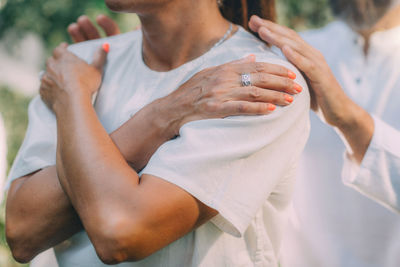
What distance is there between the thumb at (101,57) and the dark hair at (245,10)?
0.45m

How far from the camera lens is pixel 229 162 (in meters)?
1.15

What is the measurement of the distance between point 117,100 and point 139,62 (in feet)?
0.55

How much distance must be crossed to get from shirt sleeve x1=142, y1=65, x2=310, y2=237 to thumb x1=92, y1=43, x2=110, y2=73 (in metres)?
0.52

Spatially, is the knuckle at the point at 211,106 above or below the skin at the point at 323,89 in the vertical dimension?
above

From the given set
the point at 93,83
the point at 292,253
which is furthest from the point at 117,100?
the point at 292,253

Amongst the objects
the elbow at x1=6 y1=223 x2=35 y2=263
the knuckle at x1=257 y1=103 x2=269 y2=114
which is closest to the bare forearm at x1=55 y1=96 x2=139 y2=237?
the elbow at x1=6 y1=223 x2=35 y2=263

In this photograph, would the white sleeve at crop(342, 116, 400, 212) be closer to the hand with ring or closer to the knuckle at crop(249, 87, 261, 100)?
the hand with ring

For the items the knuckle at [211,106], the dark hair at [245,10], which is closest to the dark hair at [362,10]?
the dark hair at [245,10]

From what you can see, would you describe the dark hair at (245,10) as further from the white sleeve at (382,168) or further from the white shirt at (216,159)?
the white sleeve at (382,168)

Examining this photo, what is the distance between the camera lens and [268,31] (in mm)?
1385

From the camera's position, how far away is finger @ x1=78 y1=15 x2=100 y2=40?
1969 mm

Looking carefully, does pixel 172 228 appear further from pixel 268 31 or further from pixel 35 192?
pixel 268 31

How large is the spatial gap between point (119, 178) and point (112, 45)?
705 mm

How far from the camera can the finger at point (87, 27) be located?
1.97 metres
